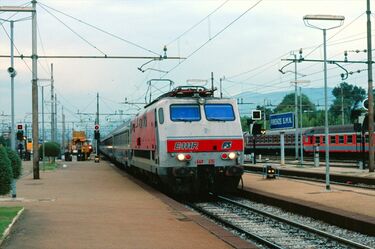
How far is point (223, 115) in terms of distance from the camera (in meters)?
19.0

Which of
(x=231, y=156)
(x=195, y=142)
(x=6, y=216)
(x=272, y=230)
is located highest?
(x=195, y=142)

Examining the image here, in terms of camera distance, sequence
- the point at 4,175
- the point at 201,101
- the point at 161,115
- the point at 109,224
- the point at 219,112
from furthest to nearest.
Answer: the point at 219,112 < the point at 201,101 < the point at 161,115 < the point at 4,175 < the point at 109,224

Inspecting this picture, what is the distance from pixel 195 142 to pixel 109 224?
21.8ft

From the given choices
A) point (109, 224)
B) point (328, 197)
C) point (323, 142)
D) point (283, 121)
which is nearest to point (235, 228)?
point (109, 224)

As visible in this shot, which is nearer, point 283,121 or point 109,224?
point 109,224

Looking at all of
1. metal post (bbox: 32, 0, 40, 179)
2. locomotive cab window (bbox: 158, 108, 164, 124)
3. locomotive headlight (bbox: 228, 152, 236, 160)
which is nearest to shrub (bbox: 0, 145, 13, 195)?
locomotive cab window (bbox: 158, 108, 164, 124)

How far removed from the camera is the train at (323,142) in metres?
44.1

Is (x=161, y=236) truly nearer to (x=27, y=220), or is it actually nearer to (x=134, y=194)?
(x=27, y=220)

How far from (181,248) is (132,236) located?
4.68ft

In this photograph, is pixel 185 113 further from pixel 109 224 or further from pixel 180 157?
pixel 109 224

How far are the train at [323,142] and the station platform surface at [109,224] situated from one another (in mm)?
22373

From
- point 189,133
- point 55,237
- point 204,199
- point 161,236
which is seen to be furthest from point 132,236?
point 204,199

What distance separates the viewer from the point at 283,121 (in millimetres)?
30266

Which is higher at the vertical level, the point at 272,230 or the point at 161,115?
the point at 161,115
